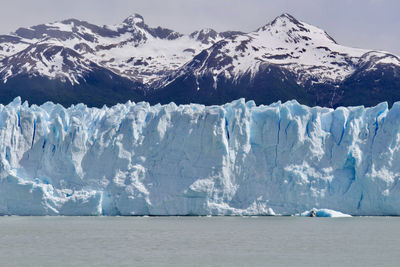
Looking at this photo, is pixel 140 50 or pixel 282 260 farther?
pixel 140 50

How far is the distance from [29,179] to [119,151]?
583cm

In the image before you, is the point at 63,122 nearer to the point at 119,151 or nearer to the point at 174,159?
the point at 119,151


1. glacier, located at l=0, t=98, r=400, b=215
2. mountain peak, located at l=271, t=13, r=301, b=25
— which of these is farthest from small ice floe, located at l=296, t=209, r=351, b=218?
mountain peak, located at l=271, t=13, r=301, b=25

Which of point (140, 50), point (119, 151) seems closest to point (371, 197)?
point (119, 151)

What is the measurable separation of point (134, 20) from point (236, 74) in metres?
46.8

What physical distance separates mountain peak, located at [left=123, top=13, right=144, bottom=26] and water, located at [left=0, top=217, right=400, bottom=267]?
3876 inches

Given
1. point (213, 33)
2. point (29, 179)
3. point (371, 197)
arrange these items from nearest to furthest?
point (371, 197)
point (29, 179)
point (213, 33)

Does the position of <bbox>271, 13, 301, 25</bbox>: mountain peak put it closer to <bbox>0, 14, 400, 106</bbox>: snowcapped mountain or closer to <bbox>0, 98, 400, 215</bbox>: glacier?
<bbox>0, 14, 400, 106</bbox>: snowcapped mountain

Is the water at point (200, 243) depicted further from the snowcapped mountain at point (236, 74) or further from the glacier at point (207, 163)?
the snowcapped mountain at point (236, 74)

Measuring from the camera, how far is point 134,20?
141 meters

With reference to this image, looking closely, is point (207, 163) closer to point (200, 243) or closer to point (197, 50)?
point (200, 243)

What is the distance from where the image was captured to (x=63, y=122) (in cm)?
4869

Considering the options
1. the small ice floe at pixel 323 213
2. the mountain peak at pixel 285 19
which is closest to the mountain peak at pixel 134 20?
the mountain peak at pixel 285 19

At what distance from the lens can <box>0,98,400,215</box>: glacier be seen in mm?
44875
